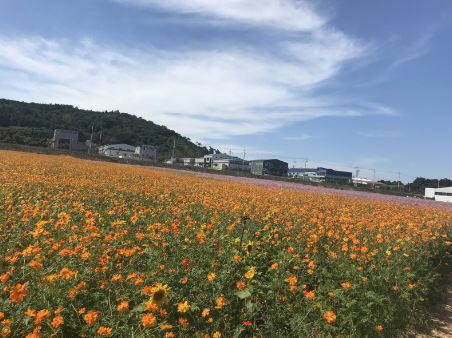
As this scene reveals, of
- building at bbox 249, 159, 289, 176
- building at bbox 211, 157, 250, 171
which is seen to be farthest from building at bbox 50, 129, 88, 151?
building at bbox 249, 159, 289, 176

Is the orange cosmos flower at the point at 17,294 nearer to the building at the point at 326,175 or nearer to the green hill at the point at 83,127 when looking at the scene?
the green hill at the point at 83,127

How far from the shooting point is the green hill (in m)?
95.8

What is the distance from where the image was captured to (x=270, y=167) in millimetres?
114188

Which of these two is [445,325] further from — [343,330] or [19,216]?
[19,216]

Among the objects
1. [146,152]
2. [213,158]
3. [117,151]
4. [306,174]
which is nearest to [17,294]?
[117,151]

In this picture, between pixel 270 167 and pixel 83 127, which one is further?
pixel 83 127

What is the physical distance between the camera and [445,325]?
5641mm

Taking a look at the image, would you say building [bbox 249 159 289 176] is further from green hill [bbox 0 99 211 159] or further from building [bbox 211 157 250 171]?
green hill [bbox 0 99 211 159]

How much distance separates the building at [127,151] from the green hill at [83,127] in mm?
8415

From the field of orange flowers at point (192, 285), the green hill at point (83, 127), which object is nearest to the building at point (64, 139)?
the green hill at point (83, 127)

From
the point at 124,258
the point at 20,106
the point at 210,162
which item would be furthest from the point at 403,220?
the point at 20,106

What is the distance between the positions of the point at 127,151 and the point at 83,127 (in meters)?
24.9

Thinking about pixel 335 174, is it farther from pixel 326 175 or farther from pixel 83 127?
pixel 83 127

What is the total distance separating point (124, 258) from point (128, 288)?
37.1 inches
